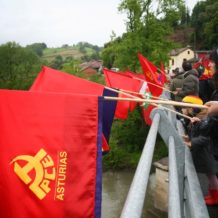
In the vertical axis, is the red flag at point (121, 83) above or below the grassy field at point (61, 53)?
below

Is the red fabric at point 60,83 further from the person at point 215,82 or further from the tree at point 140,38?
the tree at point 140,38

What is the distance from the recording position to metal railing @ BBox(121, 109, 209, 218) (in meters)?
1.67

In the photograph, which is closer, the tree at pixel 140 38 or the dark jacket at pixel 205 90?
the dark jacket at pixel 205 90

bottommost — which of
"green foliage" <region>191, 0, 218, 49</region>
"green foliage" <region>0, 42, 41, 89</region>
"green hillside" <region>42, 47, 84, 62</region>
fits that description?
"green foliage" <region>0, 42, 41, 89</region>

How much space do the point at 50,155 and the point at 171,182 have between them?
144 centimetres

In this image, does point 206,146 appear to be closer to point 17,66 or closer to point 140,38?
point 140,38

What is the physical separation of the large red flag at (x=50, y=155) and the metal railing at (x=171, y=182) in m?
0.63

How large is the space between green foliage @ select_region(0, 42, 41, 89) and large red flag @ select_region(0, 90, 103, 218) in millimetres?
52212

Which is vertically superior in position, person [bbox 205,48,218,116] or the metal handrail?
person [bbox 205,48,218,116]

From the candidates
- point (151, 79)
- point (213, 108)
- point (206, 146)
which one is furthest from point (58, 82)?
point (151, 79)

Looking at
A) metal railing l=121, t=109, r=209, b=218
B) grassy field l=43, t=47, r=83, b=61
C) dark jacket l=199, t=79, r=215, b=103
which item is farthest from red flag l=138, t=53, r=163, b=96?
grassy field l=43, t=47, r=83, b=61

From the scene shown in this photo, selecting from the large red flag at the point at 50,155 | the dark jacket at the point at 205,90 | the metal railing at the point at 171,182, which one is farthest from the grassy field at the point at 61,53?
the metal railing at the point at 171,182

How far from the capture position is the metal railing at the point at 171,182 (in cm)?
167

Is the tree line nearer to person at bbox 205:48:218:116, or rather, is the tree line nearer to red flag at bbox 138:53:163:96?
red flag at bbox 138:53:163:96
